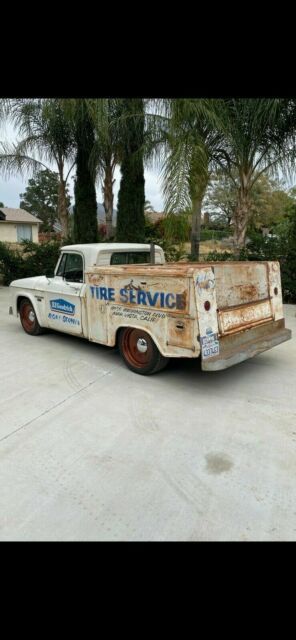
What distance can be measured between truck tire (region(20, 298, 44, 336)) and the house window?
31.1 m

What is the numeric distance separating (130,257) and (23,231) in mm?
33673

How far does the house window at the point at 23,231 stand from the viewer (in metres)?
36.4

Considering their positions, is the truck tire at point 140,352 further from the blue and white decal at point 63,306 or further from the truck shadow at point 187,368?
the blue and white decal at point 63,306

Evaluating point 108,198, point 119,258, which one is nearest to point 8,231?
point 108,198

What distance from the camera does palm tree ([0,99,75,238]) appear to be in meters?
12.2

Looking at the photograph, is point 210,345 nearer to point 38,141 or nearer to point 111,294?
point 111,294

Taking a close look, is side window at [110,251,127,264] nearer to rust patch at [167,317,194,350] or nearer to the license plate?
rust patch at [167,317,194,350]

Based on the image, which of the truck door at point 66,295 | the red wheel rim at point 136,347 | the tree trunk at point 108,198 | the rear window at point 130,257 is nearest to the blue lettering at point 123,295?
the red wheel rim at point 136,347

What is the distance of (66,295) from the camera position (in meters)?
5.88

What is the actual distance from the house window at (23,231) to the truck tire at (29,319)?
31.1m

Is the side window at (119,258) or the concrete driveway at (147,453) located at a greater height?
the side window at (119,258)
